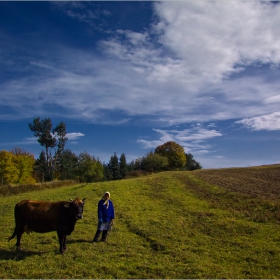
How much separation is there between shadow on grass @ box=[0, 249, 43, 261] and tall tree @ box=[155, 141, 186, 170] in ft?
262

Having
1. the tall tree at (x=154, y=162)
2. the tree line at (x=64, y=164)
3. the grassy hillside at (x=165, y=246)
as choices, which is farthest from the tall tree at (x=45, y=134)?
the grassy hillside at (x=165, y=246)

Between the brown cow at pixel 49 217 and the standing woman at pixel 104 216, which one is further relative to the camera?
the standing woman at pixel 104 216

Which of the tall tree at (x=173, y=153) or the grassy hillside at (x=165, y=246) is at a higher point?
the tall tree at (x=173, y=153)

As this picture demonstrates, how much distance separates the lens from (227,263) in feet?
34.7

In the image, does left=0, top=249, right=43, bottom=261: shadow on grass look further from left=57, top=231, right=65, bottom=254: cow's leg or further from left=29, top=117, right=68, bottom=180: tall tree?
left=29, top=117, right=68, bottom=180: tall tree

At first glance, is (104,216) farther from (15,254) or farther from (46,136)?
(46,136)

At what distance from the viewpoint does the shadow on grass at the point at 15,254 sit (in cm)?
1077

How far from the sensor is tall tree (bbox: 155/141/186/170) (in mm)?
90062

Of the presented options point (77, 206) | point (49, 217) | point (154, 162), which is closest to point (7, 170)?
point (154, 162)

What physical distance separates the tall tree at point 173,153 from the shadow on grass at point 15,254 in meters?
79.8

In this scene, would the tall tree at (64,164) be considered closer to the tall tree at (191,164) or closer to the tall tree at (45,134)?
the tall tree at (45,134)

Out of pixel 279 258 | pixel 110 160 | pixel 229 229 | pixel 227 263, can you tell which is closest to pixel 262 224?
pixel 229 229

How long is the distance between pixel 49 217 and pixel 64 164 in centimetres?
7617

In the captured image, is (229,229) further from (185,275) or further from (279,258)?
(185,275)
